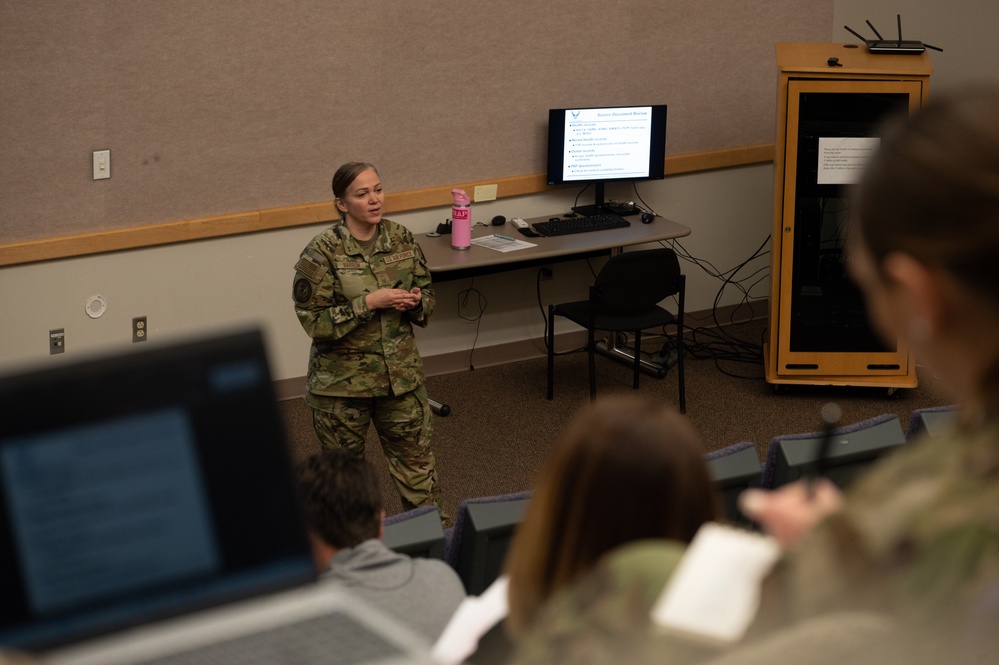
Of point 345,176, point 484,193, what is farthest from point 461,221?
point 345,176

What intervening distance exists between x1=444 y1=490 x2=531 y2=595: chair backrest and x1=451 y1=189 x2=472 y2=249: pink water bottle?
112 inches

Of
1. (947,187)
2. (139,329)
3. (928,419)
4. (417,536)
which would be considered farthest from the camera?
(139,329)

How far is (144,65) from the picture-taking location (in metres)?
4.66

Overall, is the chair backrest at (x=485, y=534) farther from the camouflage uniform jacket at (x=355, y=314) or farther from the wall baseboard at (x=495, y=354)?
the wall baseboard at (x=495, y=354)

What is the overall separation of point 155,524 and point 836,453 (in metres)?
2.06

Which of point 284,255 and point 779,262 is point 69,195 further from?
point 779,262

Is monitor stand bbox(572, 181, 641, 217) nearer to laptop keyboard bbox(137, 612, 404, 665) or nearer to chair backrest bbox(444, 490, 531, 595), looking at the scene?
chair backrest bbox(444, 490, 531, 595)

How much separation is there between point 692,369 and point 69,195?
10.5 ft

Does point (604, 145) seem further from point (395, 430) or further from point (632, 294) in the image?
point (395, 430)

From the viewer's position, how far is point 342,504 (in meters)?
2.22

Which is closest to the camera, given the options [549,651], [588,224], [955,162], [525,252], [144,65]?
[955,162]

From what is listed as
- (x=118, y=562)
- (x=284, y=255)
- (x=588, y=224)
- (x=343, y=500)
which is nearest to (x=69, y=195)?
(x=284, y=255)

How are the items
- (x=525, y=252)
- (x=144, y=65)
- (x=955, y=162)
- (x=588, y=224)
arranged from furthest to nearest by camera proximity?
1. (x=588, y=224)
2. (x=525, y=252)
3. (x=144, y=65)
4. (x=955, y=162)

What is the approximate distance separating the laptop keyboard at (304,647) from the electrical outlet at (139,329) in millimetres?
4354
